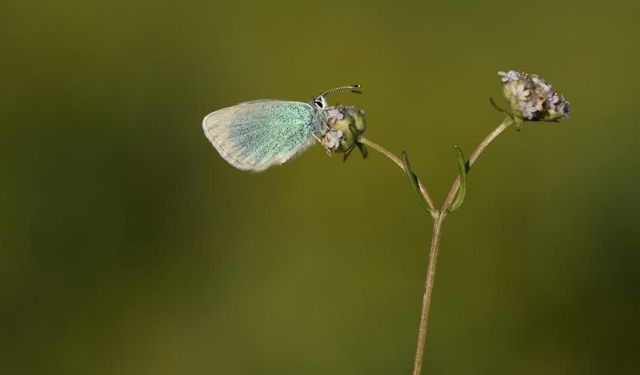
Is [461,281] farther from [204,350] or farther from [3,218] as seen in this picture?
[3,218]

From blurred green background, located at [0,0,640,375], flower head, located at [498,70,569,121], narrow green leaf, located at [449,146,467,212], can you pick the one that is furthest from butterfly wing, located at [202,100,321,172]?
blurred green background, located at [0,0,640,375]

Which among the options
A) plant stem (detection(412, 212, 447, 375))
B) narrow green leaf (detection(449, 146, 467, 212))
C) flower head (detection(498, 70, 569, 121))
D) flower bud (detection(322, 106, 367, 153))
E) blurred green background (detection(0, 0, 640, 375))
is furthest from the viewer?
blurred green background (detection(0, 0, 640, 375))

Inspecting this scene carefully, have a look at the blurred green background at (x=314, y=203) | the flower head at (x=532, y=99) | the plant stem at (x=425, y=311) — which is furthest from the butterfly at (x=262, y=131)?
the blurred green background at (x=314, y=203)

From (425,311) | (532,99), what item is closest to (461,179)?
(425,311)

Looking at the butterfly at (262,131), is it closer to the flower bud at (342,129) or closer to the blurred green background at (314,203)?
the flower bud at (342,129)

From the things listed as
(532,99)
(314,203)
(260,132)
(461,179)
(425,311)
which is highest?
(532,99)

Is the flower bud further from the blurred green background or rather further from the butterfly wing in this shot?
the blurred green background

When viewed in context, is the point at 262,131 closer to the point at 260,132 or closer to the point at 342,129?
the point at 260,132
